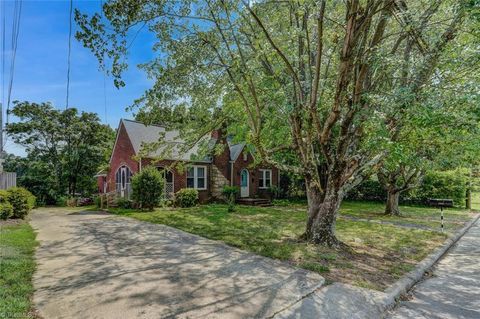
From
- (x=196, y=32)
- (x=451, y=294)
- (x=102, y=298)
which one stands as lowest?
(x=451, y=294)

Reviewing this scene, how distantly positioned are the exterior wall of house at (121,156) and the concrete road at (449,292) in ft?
54.8

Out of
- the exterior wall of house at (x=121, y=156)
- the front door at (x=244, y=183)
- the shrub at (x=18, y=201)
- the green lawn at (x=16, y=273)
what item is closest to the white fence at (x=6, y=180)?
the shrub at (x=18, y=201)

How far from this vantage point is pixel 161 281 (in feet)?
16.9

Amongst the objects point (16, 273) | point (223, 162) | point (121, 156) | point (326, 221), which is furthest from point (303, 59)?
point (121, 156)

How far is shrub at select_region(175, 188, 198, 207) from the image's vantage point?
61.6 ft

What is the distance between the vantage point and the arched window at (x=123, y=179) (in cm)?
1975

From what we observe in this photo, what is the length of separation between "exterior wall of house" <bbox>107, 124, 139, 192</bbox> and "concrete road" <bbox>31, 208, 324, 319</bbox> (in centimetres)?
1157

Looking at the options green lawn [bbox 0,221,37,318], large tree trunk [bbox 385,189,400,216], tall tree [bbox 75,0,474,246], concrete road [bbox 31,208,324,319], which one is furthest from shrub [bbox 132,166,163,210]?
large tree trunk [bbox 385,189,400,216]

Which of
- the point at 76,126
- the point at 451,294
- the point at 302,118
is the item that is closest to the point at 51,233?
the point at 302,118

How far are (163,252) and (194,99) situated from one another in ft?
16.6

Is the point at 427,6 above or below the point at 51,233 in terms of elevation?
above

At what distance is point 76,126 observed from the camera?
2550 cm

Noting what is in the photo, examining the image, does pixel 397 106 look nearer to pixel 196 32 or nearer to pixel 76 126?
pixel 196 32

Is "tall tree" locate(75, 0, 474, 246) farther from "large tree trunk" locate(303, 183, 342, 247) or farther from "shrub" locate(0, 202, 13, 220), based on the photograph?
"shrub" locate(0, 202, 13, 220)
